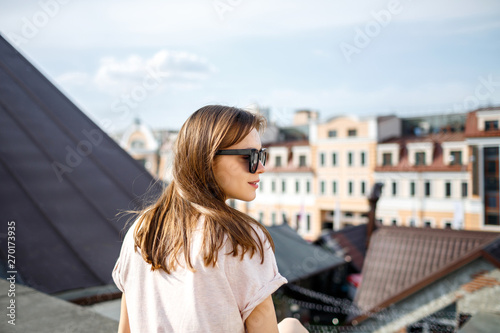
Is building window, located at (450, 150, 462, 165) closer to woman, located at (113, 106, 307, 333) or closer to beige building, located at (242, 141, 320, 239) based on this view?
beige building, located at (242, 141, 320, 239)

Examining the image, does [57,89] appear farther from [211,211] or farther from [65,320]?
[211,211]

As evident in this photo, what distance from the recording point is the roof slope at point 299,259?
539cm

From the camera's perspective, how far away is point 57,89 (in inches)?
169

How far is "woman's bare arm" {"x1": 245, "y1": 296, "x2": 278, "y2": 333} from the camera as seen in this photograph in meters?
1.00

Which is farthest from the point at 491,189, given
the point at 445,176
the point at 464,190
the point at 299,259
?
the point at 299,259

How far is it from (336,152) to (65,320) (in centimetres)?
2700

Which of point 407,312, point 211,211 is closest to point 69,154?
point 211,211

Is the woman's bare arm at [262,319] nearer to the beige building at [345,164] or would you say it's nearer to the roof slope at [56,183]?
the roof slope at [56,183]

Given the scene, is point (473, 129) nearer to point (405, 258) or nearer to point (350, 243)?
point (350, 243)

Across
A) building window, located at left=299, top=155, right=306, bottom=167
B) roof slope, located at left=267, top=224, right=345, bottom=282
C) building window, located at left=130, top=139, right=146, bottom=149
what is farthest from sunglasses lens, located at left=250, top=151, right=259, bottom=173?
building window, located at left=130, top=139, right=146, bottom=149

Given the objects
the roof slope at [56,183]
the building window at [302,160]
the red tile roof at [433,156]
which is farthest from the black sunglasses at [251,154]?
the building window at [302,160]

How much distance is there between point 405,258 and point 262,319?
7.18 m

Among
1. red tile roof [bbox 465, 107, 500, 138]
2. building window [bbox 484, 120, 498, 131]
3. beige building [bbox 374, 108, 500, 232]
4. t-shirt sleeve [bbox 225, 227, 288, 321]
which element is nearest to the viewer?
t-shirt sleeve [bbox 225, 227, 288, 321]

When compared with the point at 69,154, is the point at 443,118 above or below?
above
